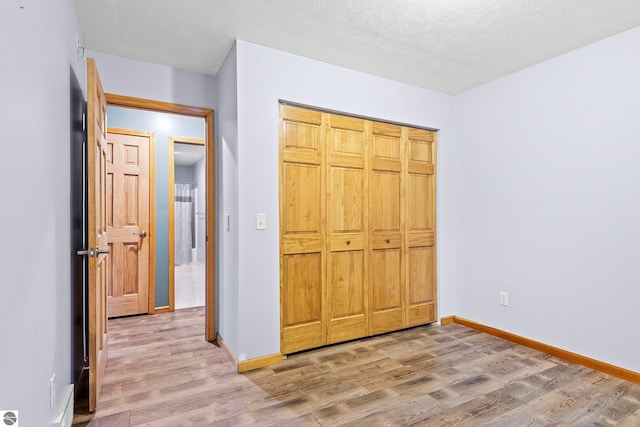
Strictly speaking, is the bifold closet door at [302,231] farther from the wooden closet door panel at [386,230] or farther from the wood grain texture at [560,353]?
the wood grain texture at [560,353]

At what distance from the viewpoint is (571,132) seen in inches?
106

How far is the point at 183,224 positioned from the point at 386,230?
6343 millimetres

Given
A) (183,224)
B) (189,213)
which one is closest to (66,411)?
(183,224)

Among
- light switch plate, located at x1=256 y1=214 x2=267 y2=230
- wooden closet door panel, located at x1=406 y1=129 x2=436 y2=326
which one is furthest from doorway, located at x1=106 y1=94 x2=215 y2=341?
wooden closet door panel, located at x1=406 y1=129 x2=436 y2=326

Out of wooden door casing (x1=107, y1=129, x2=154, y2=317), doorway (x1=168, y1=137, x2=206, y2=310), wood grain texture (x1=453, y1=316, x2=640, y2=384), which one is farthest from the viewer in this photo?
doorway (x1=168, y1=137, x2=206, y2=310)

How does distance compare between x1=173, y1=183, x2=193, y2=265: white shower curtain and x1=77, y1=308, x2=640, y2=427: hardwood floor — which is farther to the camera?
x1=173, y1=183, x2=193, y2=265: white shower curtain

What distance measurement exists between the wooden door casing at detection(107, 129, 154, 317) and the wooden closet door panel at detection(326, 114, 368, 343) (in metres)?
2.31

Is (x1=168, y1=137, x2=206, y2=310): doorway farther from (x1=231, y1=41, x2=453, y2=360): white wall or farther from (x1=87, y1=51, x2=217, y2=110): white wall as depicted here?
(x1=231, y1=41, x2=453, y2=360): white wall

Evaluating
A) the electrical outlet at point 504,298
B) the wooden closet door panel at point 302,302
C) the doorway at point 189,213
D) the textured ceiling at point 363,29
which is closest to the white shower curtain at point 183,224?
the doorway at point 189,213

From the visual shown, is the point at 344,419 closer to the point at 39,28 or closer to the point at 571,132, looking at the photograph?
the point at 39,28

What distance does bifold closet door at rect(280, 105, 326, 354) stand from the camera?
2717mm

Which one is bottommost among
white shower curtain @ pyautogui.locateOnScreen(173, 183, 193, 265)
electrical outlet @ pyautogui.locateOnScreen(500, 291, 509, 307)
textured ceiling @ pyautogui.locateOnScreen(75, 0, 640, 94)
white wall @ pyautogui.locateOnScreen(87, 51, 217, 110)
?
electrical outlet @ pyautogui.locateOnScreen(500, 291, 509, 307)

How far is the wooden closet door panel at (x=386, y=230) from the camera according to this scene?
3.17 metres

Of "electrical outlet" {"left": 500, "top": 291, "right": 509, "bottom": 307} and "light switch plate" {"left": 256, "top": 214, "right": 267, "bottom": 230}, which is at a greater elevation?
"light switch plate" {"left": 256, "top": 214, "right": 267, "bottom": 230}
